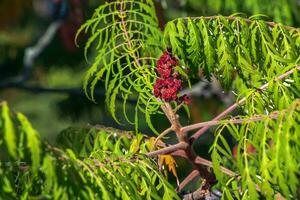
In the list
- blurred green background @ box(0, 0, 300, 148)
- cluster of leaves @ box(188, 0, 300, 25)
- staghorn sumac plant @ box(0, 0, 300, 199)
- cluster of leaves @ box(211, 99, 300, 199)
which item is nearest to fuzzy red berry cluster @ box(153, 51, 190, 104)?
staghorn sumac plant @ box(0, 0, 300, 199)

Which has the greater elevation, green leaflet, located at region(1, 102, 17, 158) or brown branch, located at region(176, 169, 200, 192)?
green leaflet, located at region(1, 102, 17, 158)

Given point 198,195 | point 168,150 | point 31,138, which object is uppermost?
point 31,138

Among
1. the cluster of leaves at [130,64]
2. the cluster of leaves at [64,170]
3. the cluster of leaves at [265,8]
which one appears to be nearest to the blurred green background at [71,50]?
the cluster of leaves at [265,8]

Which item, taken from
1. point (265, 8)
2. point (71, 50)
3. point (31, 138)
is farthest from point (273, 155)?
point (71, 50)

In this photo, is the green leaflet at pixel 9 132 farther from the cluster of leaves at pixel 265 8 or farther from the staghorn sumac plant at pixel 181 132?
the cluster of leaves at pixel 265 8

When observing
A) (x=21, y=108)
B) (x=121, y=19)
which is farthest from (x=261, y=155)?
(x=21, y=108)

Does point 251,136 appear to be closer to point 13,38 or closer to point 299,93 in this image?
point 299,93

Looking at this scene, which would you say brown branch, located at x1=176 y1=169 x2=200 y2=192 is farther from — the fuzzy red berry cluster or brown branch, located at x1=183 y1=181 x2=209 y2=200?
the fuzzy red berry cluster

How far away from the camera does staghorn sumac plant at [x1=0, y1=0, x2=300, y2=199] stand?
1.41m

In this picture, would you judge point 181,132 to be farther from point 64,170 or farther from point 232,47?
point 64,170

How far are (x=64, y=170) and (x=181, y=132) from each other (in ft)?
1.22

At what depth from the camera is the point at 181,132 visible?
171 cm

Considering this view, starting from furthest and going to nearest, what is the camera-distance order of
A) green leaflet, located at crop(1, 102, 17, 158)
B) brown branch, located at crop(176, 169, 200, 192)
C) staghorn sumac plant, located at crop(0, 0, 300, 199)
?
1. brown branch, located at crop(176, 169, 200, 192)
2. staghorn sumac plant, located at crop(0, 0, 300, 199)
3. green leaflet, located at crop(1, 102, 17, 158)

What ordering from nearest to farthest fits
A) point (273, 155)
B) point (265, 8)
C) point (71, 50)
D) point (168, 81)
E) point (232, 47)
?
point (273, 155), point (168, 81), point (232, 47), point (265, 8), point (71, 50)
